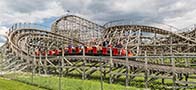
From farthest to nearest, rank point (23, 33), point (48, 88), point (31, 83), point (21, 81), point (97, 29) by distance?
1. point (97, 29)
2. point (23, 33)
3. point (21, 81)
4. point (31, 83)
5. point (48, 88)

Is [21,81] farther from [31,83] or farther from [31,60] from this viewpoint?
[31,60]

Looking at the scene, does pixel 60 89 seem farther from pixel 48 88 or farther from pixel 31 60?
pixel 31 60

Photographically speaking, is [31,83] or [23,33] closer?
[31,83]

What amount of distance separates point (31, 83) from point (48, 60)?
793 cm

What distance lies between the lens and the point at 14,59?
25266mm

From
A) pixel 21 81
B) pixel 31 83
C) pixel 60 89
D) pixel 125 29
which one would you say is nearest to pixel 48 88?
pixel 60 89

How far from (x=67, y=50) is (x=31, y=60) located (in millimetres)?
3114

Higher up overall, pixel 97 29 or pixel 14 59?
pixel 97 29

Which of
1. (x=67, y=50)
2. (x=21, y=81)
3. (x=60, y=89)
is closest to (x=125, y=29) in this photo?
(x=67, y=50)

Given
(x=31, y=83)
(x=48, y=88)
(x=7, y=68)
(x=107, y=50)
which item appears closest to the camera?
(x=48, y=88)

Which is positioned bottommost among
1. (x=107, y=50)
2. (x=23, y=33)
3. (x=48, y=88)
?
(x=48, y=88)

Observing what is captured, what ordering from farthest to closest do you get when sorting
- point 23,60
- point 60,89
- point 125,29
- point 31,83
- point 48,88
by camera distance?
point 125,29
point 23,60
point 31,83
point 48,88
point 60,89

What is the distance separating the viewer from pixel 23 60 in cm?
2472

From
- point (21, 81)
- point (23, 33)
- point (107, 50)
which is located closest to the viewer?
point (21, 81)
